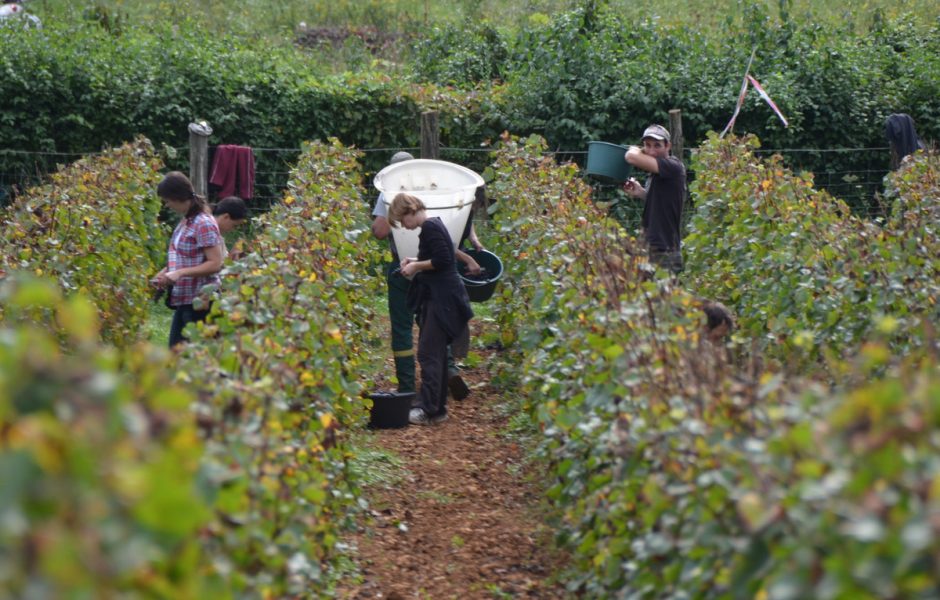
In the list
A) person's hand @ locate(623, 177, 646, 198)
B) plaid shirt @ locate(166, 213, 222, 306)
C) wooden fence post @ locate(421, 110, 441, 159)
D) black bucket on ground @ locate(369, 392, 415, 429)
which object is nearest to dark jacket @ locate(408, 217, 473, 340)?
black bucket on ground @ locate(369, 392, 415, 429)

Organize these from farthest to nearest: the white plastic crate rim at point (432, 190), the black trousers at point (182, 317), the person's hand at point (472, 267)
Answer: the person's hand at point (472, 267) < the white plastic crate rim at point (432, 190) < the black trousers at point (182, 317)

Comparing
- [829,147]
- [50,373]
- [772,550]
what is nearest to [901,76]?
[829,147]

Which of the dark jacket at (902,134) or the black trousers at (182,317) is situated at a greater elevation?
the dark jacket at (902,134)

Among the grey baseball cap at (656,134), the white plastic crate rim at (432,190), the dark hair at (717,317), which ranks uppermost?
the grey baseball cap at (656,134)

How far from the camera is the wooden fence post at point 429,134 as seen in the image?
38.3 ft

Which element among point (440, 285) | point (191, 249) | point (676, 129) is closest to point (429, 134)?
point (676, 129)

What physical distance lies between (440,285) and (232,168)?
14.9 feet

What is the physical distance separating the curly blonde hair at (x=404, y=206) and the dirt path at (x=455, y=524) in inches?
50.3

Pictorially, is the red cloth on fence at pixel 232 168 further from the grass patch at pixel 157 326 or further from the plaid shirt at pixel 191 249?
the plaid shirt at pixel 191 249

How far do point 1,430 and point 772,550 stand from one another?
58.6 inches

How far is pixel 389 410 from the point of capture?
730 centimetres

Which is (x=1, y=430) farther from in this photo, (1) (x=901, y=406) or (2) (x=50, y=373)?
(1) (x=901, y=406)

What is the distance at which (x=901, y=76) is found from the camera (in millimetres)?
13523

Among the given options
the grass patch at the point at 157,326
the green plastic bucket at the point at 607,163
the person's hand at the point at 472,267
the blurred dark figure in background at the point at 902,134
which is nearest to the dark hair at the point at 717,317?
the person's hand at the point at 472,267
